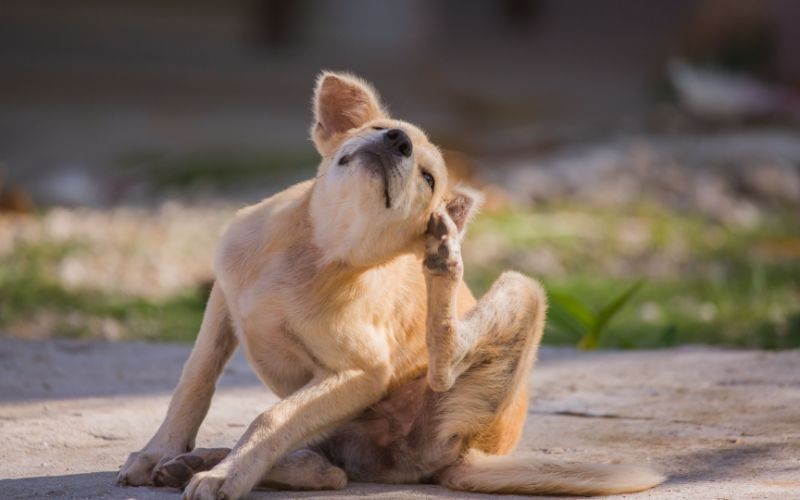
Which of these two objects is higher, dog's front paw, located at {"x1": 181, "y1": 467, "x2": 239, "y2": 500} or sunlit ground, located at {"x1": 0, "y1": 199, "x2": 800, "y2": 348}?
dog's front paw, located at {"x1": 181, "y1": 467, "x2": 239, "y2": 500}

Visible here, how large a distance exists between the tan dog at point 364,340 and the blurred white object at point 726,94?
8776 millimetres

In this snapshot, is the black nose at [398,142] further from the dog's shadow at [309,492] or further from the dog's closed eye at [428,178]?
the dog's shadow at [309,492]

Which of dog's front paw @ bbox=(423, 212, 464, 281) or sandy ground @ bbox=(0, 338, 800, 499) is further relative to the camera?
sandy ground @ bbox=(0, 338, 800, 499)

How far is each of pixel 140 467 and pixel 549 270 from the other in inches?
174

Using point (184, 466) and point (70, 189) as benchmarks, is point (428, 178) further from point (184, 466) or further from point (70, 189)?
point (70, 189)

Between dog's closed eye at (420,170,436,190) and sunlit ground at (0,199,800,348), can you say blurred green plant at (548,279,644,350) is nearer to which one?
sunlit ground at (0,199,800,348)

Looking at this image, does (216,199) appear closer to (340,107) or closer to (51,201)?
(51,201)

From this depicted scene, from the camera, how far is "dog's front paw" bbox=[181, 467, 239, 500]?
3143mm

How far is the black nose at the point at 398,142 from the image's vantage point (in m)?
3.37

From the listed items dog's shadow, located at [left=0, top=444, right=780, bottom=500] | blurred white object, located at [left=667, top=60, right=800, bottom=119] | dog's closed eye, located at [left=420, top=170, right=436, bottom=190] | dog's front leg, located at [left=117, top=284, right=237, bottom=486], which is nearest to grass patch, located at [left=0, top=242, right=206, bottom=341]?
dog's front leg, located at [left=117, top=284, right=237, bottom=486]

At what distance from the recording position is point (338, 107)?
384 centimetres

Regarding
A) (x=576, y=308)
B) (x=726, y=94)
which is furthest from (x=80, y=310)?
(x=726, y=94)

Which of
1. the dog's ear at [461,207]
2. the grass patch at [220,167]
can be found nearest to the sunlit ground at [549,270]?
the grass patch at [220,167]

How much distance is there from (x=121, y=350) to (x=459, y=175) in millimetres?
4019
